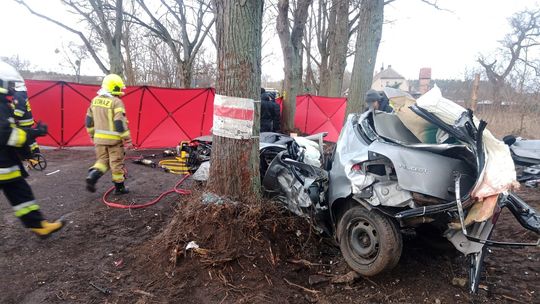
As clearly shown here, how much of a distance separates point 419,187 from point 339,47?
14.2m

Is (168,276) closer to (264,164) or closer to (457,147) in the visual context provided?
(264,164)

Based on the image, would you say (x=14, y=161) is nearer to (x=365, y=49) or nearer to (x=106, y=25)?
(x=365, y=49)

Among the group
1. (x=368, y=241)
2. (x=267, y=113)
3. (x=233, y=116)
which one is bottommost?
(x=368, y=241)

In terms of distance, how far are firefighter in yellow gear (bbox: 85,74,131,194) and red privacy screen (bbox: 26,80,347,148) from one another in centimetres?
425

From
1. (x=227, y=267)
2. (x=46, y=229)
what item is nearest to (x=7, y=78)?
(x=46, y=229)

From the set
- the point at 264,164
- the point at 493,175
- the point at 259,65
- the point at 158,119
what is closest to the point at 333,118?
the point at 158,119

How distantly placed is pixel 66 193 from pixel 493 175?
18.4 feet

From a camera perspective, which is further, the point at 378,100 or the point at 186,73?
the point at 186,73

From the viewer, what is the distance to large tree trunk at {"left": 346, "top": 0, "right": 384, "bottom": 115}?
801 cm

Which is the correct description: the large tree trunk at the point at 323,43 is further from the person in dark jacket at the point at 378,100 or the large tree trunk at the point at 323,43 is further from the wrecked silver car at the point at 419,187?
the wrecked silver car at the point at 419,187

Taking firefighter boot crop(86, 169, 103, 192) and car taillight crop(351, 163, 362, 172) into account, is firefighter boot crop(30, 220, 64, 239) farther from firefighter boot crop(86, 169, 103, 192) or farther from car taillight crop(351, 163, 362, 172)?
car taillight crop(351, 163, 362, 172)

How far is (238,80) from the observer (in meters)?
3.42

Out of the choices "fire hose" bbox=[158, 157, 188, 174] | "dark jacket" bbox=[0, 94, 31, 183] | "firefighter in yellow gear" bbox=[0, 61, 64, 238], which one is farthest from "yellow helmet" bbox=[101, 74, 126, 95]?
"fire hose" bbox=[158, 157, 188, 174]

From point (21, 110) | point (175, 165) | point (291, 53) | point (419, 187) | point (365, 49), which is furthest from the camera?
point (291, 53)
